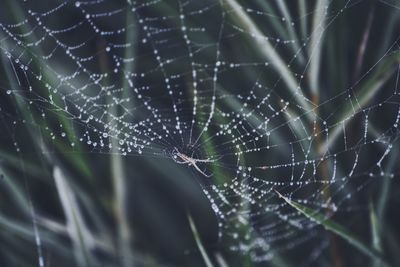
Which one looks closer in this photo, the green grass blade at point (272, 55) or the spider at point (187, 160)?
the green grass blade at point (272, 55)

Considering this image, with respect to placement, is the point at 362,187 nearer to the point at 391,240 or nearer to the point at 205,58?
the point at 391,240

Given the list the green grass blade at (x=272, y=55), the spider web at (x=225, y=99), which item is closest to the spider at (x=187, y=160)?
the spider web at (x=225, y=99)

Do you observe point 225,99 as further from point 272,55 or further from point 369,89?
point 369,89

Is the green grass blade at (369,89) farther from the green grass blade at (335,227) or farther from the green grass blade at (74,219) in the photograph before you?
the green grass blade at (74,219)

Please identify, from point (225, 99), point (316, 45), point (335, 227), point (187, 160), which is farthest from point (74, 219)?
point (316, 45)

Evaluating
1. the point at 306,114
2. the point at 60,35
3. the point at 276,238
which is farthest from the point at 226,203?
the point at 60,35

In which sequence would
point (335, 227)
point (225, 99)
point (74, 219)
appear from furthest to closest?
1. point (225, 99)
2. point (74, 219)
3. point (335, 227)

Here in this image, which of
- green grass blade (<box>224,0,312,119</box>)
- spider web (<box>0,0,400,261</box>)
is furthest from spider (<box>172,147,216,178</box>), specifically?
green grass blade (<box>224,0,312,119</box>)

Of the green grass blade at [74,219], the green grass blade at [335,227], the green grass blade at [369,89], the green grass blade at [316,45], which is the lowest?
the green grass blade at [335,227]

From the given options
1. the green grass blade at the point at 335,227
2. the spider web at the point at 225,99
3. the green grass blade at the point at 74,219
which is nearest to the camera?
the green grass blade at the point at 335,227
